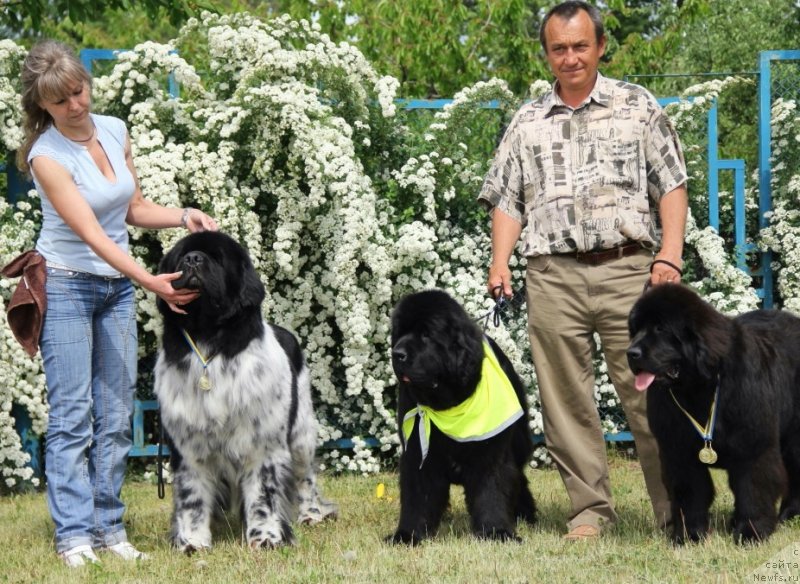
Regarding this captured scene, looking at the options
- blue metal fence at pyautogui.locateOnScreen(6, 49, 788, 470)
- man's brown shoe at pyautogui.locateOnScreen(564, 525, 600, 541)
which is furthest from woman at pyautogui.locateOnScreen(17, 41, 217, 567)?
blue metal fence at pyautogui.locateOnScreen(6, 49, 788, 470)

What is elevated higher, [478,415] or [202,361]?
[202,361]

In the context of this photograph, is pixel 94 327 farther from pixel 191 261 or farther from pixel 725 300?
pixel 725 300

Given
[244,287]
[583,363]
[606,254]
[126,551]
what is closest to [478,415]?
[583,363]

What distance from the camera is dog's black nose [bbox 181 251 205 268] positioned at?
4.56 metres

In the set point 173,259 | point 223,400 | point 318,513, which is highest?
point 173,259

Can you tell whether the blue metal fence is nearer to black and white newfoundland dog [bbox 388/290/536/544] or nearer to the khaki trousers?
the khaki trousers

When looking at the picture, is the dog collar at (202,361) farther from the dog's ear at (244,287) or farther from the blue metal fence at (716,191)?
the blue metal fence at (716,191)

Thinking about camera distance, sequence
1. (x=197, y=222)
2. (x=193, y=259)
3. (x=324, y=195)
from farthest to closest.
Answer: (x=324, y=195) → (x=197, y=222) → (x=193, y=259)

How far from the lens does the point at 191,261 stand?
15.0 feet

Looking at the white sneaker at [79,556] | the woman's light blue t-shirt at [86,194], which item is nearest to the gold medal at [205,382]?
the woman's light blue t-shirt at [86,194]

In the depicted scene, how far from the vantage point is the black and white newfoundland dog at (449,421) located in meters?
4.77

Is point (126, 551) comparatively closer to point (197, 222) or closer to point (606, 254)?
point (197, 222)

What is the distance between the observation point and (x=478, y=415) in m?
4.82

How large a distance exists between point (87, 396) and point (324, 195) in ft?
8.03
